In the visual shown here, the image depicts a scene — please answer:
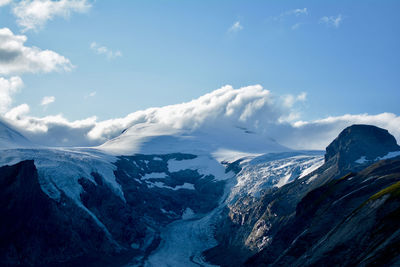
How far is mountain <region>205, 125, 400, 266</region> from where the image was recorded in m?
63.2

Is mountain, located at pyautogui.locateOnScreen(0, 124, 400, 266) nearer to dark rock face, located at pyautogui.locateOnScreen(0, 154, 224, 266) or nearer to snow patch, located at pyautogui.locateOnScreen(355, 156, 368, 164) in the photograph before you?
dark rock face, located at pyautogui.locateOnScreen(0, 154, 224, 266)

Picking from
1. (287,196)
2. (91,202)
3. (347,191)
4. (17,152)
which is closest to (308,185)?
(287,196)

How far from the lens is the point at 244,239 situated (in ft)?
504

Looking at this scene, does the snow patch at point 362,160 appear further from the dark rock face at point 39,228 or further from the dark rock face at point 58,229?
the dark rock face at point 39,228

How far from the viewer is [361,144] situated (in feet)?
602

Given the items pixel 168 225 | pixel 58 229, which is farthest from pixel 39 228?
pixel 168 225

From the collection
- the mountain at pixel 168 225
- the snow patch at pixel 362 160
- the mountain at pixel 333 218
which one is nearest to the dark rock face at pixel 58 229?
the mountain at pixel 168 225

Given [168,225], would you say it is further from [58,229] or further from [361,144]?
[361,144]

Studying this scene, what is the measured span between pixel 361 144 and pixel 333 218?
10628 cm

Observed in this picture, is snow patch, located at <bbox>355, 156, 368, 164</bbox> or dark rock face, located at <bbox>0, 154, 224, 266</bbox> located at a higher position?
snow patch, located at <bbox>355, 156, 368, 164</bbox>

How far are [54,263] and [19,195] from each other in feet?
82.9

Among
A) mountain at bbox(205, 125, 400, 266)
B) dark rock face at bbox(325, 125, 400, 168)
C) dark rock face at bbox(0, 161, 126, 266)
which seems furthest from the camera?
dark rock face at bbox(325, 125, 400, 168)

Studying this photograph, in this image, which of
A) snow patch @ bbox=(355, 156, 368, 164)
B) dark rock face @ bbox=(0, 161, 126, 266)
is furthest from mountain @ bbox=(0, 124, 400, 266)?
snow patch @ bbox=(355, 156, 368, 164)

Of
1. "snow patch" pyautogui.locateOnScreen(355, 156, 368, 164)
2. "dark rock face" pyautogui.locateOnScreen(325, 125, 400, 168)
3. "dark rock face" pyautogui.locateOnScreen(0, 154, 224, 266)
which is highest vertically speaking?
"dark rock face" pyautogui.locateOnScreen(325, 125, 400, 168)
